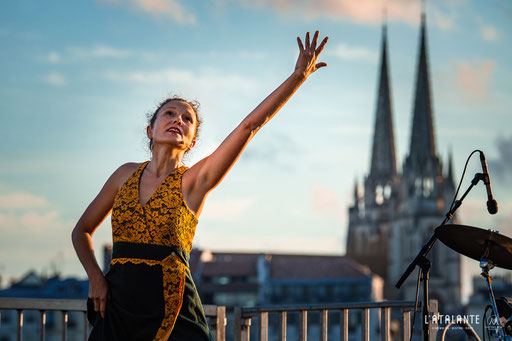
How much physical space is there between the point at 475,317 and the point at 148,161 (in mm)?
3412

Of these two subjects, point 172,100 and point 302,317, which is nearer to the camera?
point 172,100

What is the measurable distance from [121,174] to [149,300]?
2.21 feet

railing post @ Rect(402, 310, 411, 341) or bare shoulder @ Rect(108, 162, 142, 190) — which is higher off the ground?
bare shoulder @ Rect(108, 162, 142, 190)

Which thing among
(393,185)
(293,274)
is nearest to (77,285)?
(293,274)

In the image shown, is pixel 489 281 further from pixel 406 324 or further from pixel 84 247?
pixel 84 247

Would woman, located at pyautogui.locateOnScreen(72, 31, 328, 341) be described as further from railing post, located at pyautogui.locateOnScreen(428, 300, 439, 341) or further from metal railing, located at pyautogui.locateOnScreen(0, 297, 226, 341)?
railing post, located at pyautogui.locateOnScreen(428, 300, 439, 341)

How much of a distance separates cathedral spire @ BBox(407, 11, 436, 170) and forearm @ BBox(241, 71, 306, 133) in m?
79.9

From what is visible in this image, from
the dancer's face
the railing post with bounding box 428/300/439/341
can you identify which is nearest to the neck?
the dancer's face

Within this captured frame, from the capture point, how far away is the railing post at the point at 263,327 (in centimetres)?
516

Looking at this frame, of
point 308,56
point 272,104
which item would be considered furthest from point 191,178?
point 308,56

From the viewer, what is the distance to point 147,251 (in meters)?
3.12

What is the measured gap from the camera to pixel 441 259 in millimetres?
81188

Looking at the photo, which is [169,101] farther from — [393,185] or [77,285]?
[393,185]

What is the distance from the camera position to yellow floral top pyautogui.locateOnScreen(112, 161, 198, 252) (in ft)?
10.2
